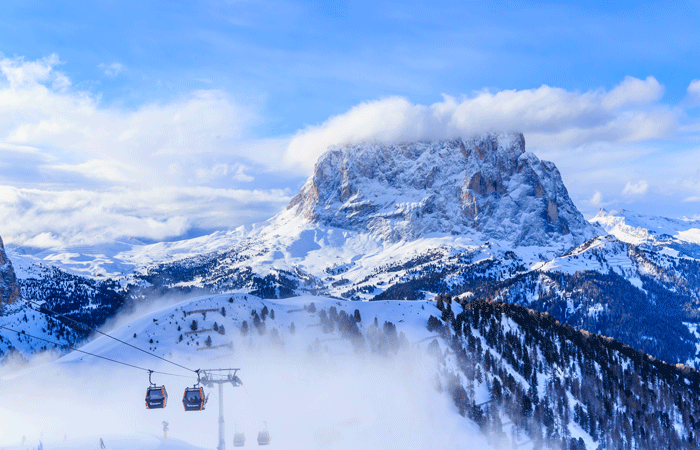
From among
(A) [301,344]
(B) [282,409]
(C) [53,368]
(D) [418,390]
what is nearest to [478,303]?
(D) [418,390]

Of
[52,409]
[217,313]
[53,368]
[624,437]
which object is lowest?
[624,437]

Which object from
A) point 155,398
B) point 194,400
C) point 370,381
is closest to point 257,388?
point 370,381

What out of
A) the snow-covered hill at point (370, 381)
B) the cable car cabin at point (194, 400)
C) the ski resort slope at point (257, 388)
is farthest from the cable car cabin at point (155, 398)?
the snow-covered hill at point (370, 381)

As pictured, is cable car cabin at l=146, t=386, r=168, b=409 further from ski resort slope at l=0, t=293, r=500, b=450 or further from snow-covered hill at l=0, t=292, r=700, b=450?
snow-covered hill at l=0, t=292, r=700, b=450

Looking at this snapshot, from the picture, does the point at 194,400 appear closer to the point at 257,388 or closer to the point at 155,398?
the point at 155,398

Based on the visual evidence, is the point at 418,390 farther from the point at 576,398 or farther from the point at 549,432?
the point at 576,398

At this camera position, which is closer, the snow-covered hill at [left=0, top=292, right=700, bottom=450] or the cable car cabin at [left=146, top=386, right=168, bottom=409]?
the cable car cabin at [left=146, top=386, right=168, bottom=409]

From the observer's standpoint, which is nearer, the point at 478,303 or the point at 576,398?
the point at 576,398

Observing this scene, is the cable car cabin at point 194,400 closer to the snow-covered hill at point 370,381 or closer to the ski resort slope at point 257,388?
the ski resort slope at point 257,388

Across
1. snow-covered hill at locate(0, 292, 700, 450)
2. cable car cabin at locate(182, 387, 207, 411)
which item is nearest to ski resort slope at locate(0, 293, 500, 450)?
snow-covered hill at locate(0, 292, 700, 450)
